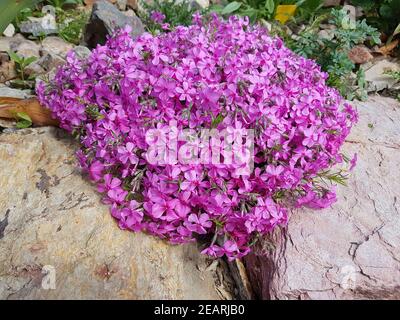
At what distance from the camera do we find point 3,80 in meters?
3.76

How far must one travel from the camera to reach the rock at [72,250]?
7.48 ft

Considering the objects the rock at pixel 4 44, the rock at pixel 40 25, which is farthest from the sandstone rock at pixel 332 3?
the rock at pixel 4 44

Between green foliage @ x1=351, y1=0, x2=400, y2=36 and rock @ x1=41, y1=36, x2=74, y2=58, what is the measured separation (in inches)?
113

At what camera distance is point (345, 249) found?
2479 millimetres

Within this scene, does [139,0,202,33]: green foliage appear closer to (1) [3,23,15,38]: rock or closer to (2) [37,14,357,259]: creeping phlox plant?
(1) [3,23,15,38]: rock

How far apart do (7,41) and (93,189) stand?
216 cm

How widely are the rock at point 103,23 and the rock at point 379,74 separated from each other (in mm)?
2029

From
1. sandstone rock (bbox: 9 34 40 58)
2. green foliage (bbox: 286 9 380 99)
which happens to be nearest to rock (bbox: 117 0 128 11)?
sandstone rock (bbox: 9 34 40 58)

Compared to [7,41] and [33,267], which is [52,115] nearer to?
[33,267]

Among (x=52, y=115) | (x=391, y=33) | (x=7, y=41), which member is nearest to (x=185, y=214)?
(x=52, y=115)

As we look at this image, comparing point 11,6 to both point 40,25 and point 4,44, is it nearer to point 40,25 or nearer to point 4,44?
point 4,44

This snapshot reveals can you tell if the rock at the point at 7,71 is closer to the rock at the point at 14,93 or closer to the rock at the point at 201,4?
the rock at the point at 14,93

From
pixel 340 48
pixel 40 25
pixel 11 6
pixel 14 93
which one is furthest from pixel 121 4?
pixel 11 6

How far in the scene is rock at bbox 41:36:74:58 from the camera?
4.08m
